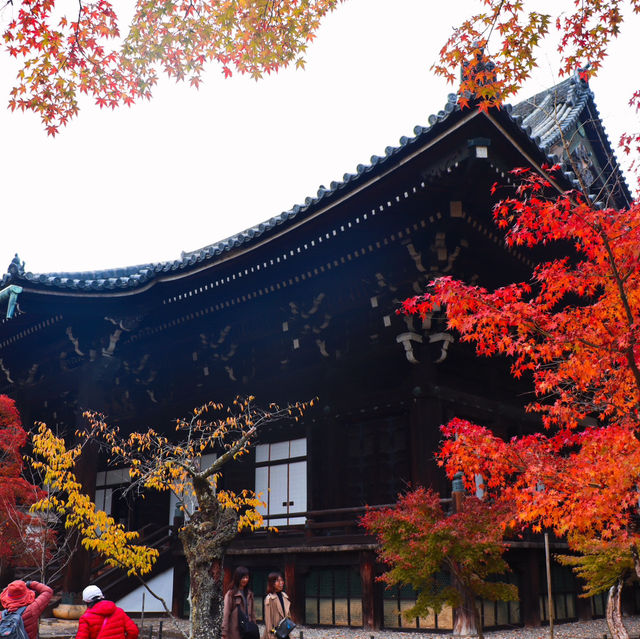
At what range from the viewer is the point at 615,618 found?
9656 millimetres

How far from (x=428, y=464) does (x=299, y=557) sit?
3321 millimetres

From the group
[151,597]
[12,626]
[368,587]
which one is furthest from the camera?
[151,597]

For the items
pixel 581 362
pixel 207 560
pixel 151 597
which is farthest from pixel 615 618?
pixel 151 597

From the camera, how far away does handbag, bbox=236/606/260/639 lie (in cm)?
800

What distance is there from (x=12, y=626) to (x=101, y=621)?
4.20ft

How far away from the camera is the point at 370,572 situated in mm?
12227

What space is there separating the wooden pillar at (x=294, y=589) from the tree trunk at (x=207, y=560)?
179 inches

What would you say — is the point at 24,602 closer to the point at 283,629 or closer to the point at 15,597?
the point at 15,597

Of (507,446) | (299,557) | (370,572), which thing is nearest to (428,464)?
(370,572)

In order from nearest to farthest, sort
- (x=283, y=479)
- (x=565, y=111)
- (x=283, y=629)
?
(x=283, y=629), (x=283, y=479), (x=565, y=111)

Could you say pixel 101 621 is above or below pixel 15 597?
below

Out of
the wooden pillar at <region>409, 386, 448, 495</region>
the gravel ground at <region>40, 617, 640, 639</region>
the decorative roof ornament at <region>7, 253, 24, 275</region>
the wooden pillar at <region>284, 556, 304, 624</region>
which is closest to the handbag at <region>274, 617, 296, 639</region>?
the gravel ground at <region>40, 617, 640, 639</region>

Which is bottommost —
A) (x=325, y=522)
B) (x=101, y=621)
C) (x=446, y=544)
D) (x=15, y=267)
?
(x=101, y=621)

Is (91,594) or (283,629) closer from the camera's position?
(91,594)
